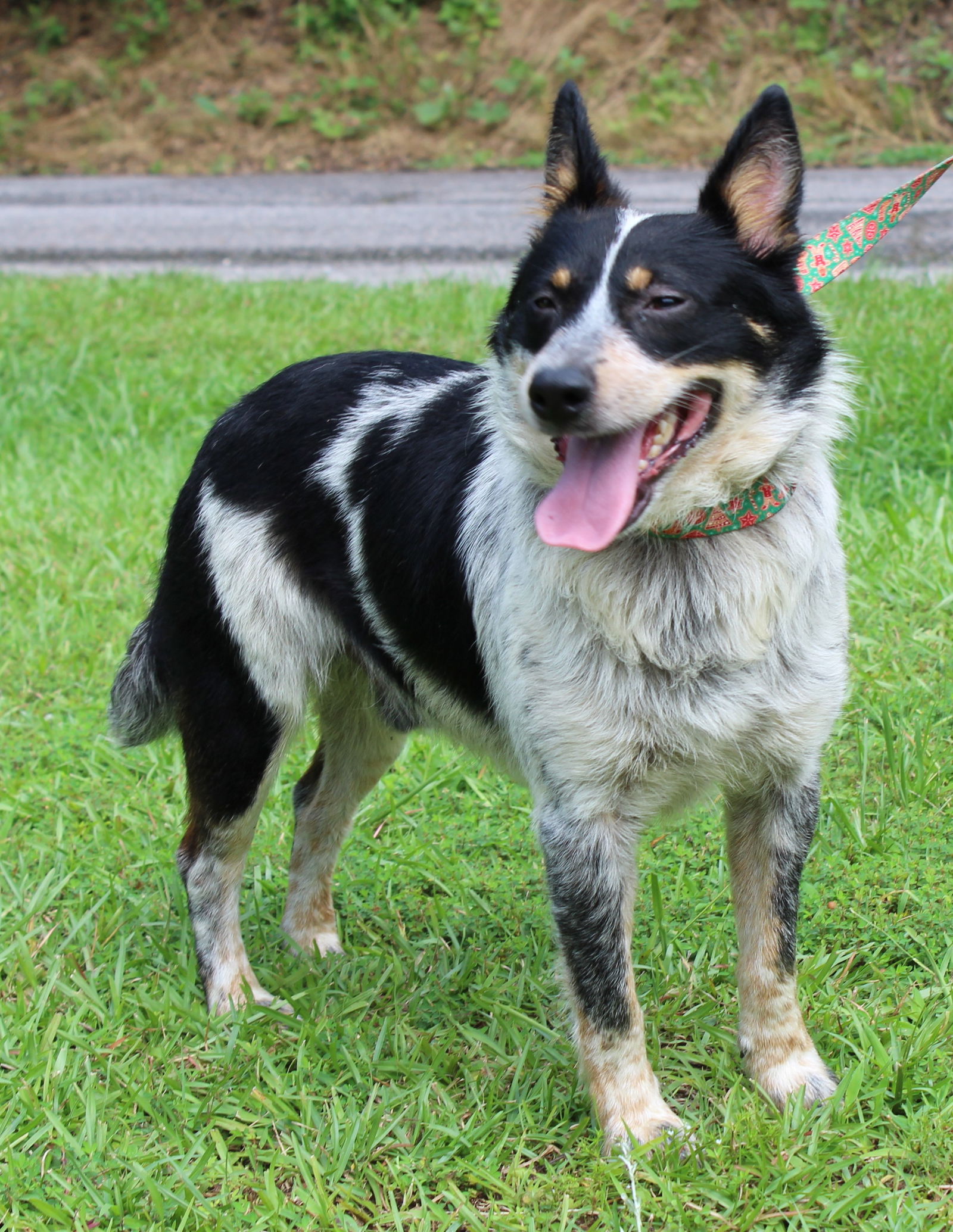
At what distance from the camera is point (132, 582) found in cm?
547

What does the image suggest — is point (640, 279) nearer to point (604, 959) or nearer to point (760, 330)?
point (760, 330)

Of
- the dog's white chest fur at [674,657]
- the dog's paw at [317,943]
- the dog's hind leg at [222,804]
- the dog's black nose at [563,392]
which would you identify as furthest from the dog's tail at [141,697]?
the dog's black nose at [563,392]

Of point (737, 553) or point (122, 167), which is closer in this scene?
point (737, 553)

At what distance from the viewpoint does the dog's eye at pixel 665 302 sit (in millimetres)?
2447

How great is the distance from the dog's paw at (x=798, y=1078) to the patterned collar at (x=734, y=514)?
1.17 m

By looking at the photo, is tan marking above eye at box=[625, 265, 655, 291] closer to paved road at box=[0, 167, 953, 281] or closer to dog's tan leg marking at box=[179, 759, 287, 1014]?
dog's tan leg marking at box=[179, 759, 287, 1014]

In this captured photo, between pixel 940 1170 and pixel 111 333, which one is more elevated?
pixel 940 1170

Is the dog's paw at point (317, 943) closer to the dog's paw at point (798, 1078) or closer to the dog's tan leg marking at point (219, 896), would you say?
the dog's tan leg marking at point (219, 896)

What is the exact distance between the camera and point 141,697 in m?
3.64

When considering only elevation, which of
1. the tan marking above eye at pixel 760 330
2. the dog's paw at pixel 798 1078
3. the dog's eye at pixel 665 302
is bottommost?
the dog's paw at pixel 798 1078

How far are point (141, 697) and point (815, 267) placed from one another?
6.78ft

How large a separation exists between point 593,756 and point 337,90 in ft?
48.1

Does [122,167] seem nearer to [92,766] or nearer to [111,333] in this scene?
[111,333]

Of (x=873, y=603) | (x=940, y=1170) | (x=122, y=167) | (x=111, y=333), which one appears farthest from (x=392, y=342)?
(x=122, y=167)
